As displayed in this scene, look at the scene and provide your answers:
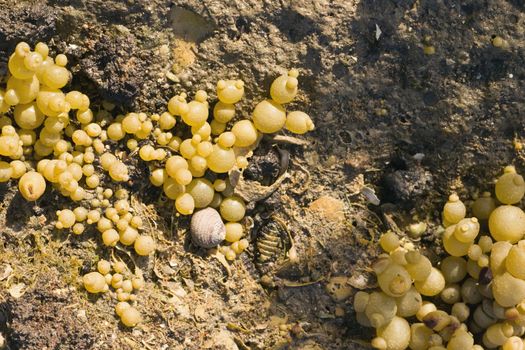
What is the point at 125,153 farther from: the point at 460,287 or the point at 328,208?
the point at 460,287

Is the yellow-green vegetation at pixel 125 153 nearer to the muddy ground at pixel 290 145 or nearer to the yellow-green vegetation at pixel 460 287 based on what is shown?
the muddy ground at pixel 290 145

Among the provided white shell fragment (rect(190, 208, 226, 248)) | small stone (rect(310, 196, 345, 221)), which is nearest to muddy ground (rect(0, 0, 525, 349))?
small stone (rect(310, 196, 345, 221))

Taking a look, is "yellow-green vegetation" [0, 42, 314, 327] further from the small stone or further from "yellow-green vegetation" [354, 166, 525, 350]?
"yellow-green vegetation" [354, 166, 525, 350]

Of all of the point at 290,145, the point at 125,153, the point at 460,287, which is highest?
the point at 290,145

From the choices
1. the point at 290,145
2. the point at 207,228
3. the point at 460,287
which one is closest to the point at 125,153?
the point at 207,228

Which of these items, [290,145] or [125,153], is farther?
[290,145]

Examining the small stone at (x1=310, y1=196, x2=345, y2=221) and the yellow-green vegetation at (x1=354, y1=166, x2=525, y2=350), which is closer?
the yellow-green vegetation at (x1=354, y1=166, x2=525, y2=350)

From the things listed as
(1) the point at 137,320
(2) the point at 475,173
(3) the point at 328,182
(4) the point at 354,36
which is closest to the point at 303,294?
(3) the point at 328,182
